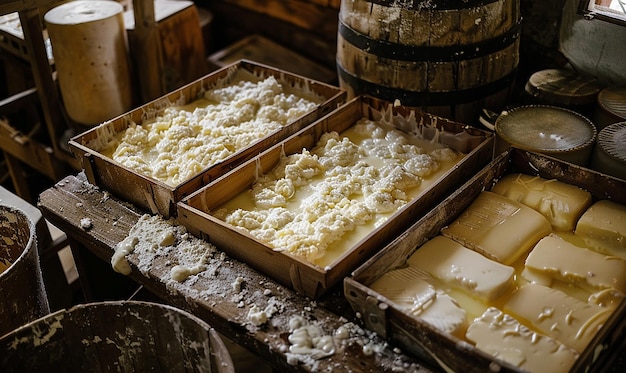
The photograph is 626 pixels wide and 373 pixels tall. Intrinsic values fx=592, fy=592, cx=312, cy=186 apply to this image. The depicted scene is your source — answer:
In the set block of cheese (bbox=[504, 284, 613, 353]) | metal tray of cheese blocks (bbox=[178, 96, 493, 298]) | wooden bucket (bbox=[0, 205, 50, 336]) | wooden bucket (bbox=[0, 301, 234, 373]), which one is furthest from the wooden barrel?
wooden bucket (bbox=[0, 205, 50, 336])

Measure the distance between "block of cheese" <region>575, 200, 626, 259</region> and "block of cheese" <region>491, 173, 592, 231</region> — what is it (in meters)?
0.05

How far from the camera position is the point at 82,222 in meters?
2.56

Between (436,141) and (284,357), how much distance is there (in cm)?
131

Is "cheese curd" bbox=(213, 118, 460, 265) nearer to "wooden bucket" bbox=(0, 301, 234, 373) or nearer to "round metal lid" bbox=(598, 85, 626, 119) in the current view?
"wooden bucket" bbox=(0, 301, 234, 373)

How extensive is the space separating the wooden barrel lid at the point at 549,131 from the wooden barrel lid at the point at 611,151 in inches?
1.6

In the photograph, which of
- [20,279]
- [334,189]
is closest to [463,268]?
[334,189]

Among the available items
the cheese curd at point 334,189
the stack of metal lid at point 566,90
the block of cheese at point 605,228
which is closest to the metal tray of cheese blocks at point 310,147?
the cheese curd at point 334,189

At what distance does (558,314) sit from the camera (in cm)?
187

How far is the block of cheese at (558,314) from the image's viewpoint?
1.81 metres

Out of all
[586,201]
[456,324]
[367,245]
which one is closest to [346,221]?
[367,245]

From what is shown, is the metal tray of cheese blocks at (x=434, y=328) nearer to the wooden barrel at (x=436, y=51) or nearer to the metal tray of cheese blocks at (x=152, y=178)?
the wooden barrel at (x=436, y=51)

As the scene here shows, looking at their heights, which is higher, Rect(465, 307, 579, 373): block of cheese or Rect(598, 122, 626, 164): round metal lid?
Rect(598, 122, 626, 164): round metal lid

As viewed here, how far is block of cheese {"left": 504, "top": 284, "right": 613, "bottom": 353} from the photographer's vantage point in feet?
5.95

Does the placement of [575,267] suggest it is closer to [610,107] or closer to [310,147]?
[610,107]
